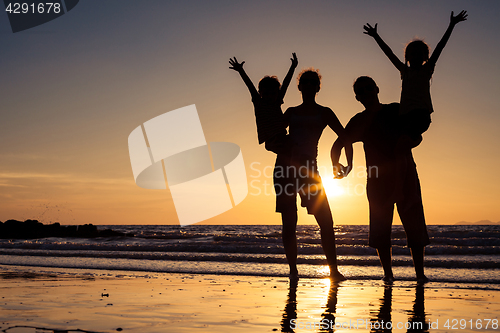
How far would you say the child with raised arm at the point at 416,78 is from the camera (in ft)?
11.8

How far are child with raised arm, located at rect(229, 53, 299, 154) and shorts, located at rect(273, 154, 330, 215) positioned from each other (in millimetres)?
204

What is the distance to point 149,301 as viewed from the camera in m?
3.62

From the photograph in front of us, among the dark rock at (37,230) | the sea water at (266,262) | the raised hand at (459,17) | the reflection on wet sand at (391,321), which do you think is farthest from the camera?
the dark rock at (37,230)

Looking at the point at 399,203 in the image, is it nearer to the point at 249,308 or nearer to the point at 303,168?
the point at 303,168

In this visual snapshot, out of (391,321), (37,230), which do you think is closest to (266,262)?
(391,321)

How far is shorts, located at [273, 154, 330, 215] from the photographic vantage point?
4.32 meters

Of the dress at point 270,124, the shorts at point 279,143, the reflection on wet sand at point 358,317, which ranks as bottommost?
the reflection on wet sand at point 358,317

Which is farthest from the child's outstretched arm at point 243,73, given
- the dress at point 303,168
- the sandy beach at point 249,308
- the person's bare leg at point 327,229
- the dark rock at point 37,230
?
the dark rock at point 37,230

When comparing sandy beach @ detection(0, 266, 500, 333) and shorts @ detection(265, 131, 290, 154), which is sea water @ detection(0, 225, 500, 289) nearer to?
sandy beach @ detection(0, 266, 500, 333)

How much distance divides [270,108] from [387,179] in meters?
1.44

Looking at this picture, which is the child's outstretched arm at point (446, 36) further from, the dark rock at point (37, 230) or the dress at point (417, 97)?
the dark rock at point (37, 230)

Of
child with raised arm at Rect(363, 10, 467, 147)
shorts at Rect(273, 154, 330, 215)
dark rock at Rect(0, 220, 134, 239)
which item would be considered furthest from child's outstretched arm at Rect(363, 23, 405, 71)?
dark rock at Rect(0, 220, 134, 239)

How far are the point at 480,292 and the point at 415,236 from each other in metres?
0.98

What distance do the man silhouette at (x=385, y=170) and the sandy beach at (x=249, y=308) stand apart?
0.58m
